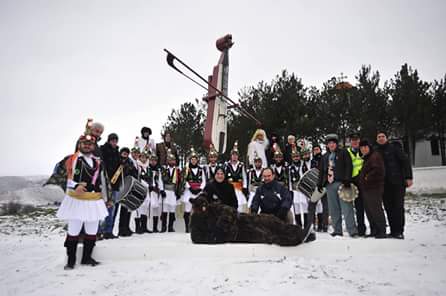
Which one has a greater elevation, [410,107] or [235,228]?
[410,107]

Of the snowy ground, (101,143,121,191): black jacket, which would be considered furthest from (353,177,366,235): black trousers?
(101,143,121,191): black jacket

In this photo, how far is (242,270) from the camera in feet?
13.0

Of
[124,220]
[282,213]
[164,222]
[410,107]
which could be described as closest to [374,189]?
[282,213]

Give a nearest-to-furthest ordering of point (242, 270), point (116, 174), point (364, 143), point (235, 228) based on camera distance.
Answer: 1. point (242, 270)
2. point (235, 228)
3. point (364, 143)
4. point (116, 174)

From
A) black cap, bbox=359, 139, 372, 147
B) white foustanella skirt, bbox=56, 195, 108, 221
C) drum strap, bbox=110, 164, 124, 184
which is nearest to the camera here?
white foustanella skirt, bbox=56, 195, 108, 221

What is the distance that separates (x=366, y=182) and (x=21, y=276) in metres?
5.06

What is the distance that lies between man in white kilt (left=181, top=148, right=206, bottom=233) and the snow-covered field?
235 centimetres

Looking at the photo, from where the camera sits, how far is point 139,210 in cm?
690

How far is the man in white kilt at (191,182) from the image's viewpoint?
7125mm

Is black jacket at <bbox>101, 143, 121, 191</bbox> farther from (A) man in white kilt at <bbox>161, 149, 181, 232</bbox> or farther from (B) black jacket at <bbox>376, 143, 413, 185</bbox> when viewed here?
(B) black jacket at <bbox>376, 143, 413, 185</bbox>

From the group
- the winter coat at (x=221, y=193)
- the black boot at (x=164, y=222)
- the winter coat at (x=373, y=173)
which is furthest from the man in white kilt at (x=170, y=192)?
the winter coat at (x=373, y=173)

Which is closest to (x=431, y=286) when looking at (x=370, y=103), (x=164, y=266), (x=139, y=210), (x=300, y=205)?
(x=164, y=266)

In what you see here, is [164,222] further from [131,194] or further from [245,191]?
[245,191]

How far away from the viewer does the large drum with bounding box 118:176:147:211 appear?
6.04 metres
